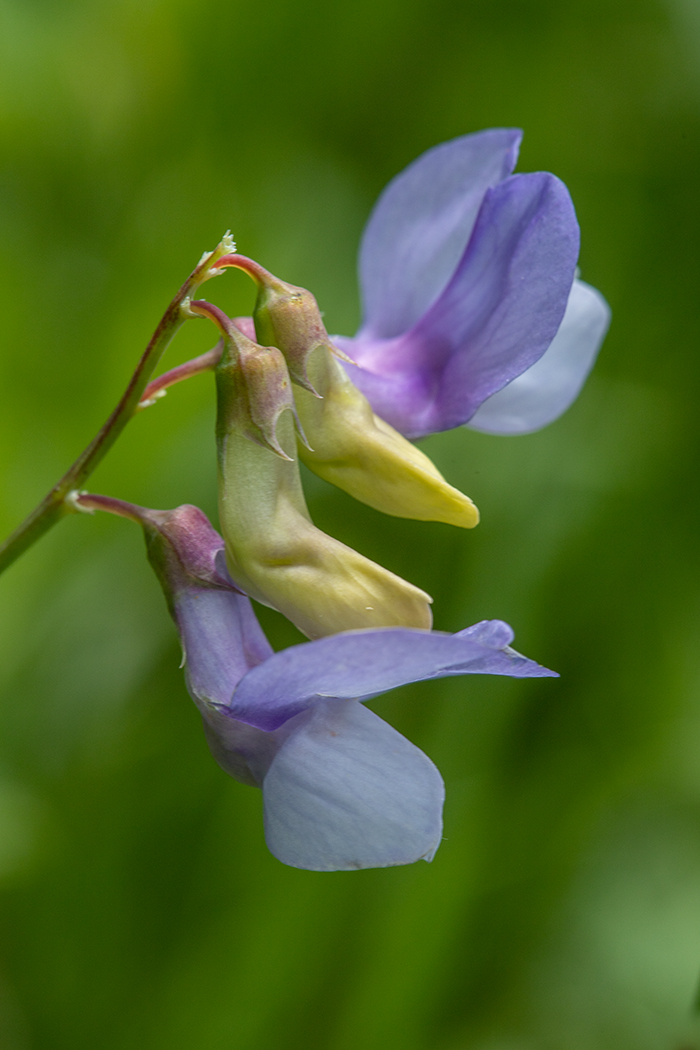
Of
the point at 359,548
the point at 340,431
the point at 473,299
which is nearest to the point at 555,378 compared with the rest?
the point at 473,299

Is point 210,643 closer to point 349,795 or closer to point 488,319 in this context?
point 349,795

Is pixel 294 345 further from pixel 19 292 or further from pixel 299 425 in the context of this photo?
pixel 19 292

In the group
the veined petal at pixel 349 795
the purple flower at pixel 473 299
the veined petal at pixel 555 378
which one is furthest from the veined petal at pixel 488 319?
the veined petal at pixel 349 795

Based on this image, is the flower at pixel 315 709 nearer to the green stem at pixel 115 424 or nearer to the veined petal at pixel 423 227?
the green stem at pixel 115 424

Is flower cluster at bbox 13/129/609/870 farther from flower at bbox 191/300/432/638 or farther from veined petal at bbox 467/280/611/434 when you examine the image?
veined petal at bbox 467/280/611/434

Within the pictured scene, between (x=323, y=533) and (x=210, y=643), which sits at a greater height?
(x=323, y=533)

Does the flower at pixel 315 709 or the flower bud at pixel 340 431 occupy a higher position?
the flower bud at pixel 340 431

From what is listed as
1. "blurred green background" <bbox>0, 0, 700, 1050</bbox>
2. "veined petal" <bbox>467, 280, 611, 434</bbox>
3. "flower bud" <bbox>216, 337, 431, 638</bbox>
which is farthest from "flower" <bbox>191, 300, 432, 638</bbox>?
"blurred green background" <bbox>0, 0, 700, 1050</bbox>
